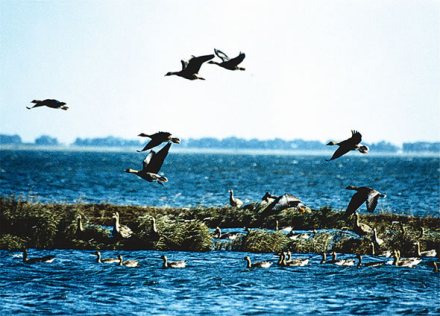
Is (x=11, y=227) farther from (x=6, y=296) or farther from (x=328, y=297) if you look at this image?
(x=328, y=297)

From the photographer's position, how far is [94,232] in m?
24.5

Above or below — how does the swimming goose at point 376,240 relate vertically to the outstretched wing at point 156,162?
below

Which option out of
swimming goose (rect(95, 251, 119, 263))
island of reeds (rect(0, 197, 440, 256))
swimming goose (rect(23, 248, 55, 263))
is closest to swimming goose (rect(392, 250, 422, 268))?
island of reeds (rect(0, 197, 440, 256))

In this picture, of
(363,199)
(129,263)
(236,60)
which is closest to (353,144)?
(363,199)

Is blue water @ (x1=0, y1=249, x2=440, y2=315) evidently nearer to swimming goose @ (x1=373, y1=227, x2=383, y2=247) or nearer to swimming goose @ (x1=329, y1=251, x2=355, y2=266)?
swimming goose @ (x1=329, y1=251, x2=355, y2=266)

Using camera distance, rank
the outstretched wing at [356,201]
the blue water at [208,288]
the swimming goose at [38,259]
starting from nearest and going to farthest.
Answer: the outstretched wing at [356,201] < the blue water at [208,288] < the swimming goose at [38,259]

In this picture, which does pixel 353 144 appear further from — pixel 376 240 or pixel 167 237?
pixel 167 237

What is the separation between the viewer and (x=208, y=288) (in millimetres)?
19047

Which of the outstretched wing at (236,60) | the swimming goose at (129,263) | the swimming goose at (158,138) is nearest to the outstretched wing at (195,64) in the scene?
the outstretched wing at (236,60)

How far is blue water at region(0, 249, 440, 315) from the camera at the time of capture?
55.9 feet

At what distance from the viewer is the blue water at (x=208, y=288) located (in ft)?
55.9

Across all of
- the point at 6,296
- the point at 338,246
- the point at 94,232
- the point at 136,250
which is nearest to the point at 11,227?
the point at 94,232

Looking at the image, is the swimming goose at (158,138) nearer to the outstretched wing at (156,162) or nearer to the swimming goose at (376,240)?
the outstretched wing at (156,162)

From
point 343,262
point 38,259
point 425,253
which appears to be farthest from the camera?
point 425,253
